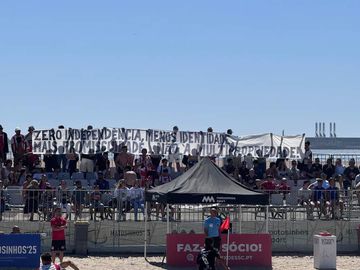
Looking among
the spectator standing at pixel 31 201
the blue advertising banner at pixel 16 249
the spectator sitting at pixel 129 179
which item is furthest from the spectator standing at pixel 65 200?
the blue advertising banner at pixel 16 249

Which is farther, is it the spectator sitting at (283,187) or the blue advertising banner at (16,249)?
the spectator sitting at (283,187)

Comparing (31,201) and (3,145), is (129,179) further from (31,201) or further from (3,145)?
(3,145)

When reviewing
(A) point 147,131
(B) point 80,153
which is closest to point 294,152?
(A) point 147,131

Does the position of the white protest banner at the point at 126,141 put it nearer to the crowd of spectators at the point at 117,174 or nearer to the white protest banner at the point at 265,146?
the crowd of spectators at the point at 117,174

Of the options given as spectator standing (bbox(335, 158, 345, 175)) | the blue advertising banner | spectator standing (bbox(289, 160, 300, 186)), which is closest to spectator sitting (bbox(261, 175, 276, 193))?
spectator standing (bbox(289, 160, 300, 186))

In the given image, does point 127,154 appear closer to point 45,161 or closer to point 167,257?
point 45,161

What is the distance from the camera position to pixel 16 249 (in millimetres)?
20688

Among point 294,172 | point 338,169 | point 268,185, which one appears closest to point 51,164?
point 268,185

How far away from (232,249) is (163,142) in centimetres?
972

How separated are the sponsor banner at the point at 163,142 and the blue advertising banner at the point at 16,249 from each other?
9480 mm

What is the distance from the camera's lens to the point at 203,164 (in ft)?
75.3

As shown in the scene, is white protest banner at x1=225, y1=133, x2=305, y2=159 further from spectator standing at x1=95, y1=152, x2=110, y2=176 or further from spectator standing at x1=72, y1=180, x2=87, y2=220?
spectator standing at x1=72, y1=180, x2=87, y2=220

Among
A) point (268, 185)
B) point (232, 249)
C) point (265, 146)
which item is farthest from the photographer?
point (265, 146)

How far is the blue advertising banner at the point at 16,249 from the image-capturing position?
20641 millimetres
